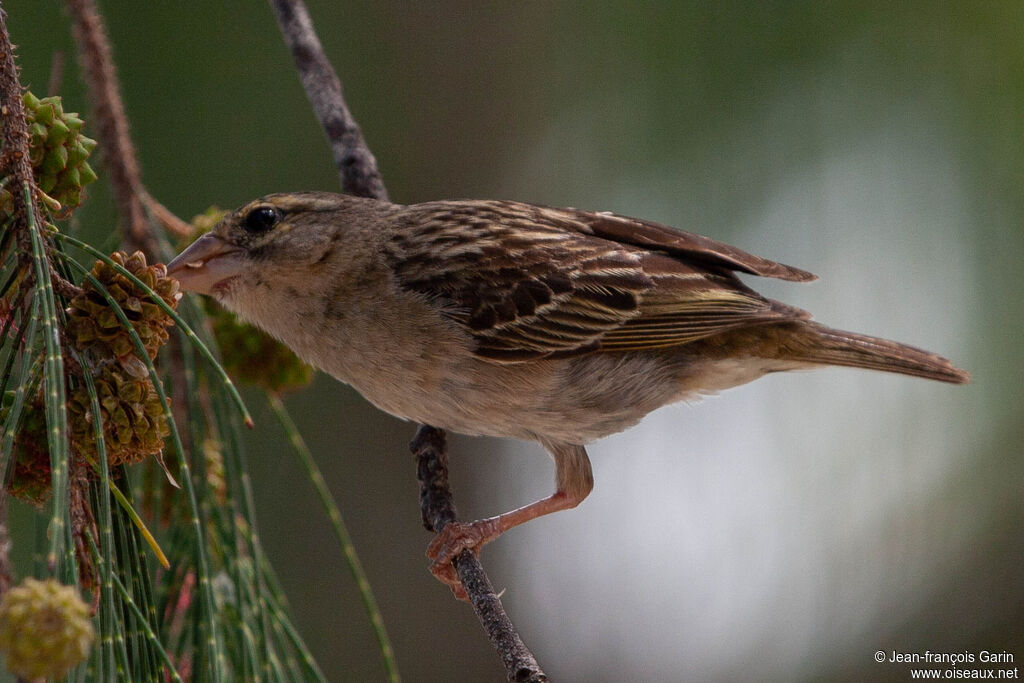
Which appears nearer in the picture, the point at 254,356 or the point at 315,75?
the point at 254,356

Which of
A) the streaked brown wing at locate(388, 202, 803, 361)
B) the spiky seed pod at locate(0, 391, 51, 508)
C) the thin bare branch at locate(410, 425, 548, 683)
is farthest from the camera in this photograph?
the streaked brown wing at locate(388, 202, 803, 361)

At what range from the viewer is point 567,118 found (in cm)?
509

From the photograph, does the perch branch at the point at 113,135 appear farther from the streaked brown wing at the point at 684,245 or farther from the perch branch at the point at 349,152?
the streaked brown wing at the point at 684,245

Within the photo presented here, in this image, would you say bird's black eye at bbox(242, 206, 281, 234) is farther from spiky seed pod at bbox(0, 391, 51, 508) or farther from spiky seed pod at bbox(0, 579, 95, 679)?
spiky seed pod at bbox(0, 579, 95, 679)

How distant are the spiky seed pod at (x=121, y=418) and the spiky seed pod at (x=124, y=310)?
50 mm

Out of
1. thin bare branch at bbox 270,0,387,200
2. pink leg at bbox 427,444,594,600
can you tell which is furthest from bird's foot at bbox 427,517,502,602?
thin bare branch at bbox 270,0,387,200

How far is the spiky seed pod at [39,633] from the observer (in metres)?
1.01

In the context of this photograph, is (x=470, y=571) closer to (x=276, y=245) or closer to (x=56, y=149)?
(x=276, y=245)

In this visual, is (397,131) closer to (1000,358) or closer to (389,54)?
(389,54)

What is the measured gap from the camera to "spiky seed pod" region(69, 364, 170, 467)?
1.52m

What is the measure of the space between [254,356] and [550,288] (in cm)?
93

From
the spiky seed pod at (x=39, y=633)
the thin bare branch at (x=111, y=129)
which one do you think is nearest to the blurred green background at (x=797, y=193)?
the thin bare branch at (x=111, y=129)

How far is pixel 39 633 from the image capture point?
101 cm

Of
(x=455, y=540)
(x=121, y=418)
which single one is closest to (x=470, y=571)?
(x=455, y=540)
